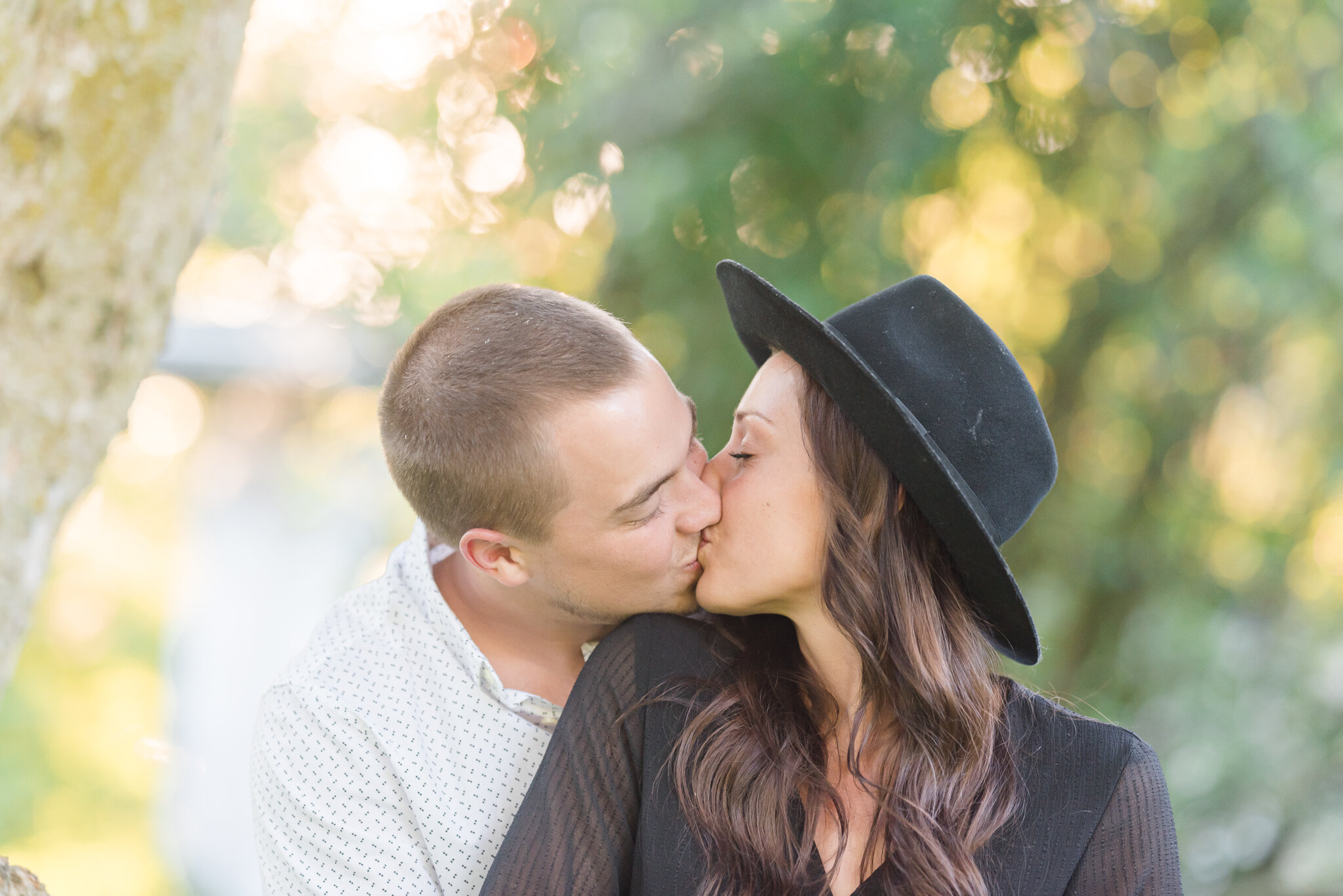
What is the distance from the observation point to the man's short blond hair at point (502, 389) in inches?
66.6

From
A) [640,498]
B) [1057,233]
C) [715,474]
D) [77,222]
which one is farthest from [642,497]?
[1057,233]

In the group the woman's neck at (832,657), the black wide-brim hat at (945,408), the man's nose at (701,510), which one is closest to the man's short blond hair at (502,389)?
the man's nose at (701,510)

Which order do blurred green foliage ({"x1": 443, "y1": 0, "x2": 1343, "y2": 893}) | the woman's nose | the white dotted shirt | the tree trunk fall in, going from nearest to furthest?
the tree trunk < the white dotted shirt < the woman's nose < blurred green foliage ({"x1": 443, "y1": 0, "x2": 1343, "y2": 893})

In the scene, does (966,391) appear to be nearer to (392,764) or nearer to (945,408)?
(945,408)

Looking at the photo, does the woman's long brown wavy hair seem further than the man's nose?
No

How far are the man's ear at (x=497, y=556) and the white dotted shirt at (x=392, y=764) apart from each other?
0.37 ft

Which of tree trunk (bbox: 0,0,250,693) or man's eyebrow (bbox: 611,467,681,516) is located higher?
tree trunk (bbox: 0,0,250,693)

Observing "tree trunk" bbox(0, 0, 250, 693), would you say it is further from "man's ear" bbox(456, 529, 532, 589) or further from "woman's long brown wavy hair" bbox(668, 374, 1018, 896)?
"woman's long brown wavy hair" bbox(668, 374, 1018, 896)

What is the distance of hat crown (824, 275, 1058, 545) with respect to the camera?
5.06ft

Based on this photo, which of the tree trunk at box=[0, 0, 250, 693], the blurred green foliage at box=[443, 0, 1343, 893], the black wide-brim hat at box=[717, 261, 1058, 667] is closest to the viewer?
the tree trunk at box=[0, 0, 250, 693]

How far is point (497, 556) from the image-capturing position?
5.89 ft

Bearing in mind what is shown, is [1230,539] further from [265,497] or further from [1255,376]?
[265,497]

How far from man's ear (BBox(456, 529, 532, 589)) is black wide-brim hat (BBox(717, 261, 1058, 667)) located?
0.57m

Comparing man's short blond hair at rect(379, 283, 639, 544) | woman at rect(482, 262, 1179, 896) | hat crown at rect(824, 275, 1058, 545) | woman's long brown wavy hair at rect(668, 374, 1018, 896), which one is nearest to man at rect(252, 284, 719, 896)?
man's short blond hair at rect(379, 283, 639, 544)
